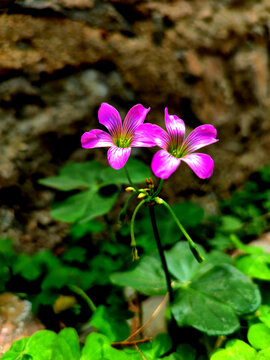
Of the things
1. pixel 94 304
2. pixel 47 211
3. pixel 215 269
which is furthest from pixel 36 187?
pixel 215 269

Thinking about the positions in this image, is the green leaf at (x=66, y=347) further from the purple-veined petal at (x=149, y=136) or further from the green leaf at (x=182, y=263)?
the purple-veined petal at (x=149, y=136)

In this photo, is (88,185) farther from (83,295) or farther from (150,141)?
(150,141)

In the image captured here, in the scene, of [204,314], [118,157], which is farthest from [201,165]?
[204,314]

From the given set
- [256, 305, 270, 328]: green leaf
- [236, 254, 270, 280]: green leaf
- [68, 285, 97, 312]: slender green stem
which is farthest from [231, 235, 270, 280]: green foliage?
[68, 285, 97, 312]: slender green stem

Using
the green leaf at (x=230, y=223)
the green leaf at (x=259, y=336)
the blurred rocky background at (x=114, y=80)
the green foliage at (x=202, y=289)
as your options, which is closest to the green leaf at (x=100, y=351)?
the green foliage at (x=202, y=289)

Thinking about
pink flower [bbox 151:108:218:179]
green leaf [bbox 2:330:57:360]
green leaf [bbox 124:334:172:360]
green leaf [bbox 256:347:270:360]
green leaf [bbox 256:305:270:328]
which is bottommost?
green leaf [bbox 124:334:172:360]

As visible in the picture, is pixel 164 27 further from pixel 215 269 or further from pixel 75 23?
pixel 215 269

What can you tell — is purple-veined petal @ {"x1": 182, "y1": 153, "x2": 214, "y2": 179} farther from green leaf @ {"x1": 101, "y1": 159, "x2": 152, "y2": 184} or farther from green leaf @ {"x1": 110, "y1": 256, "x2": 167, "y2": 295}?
green leaf @ {"x1": 101, "y1": 159, "x2": 152, "y2": 184}
